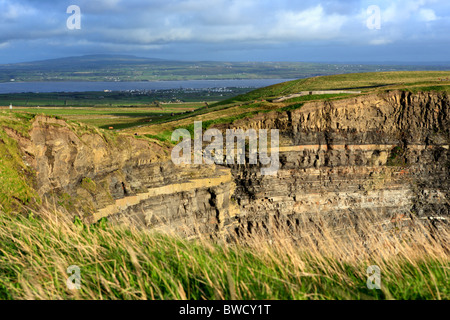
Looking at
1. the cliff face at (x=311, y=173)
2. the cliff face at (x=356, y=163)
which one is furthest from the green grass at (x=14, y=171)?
the cliff face at (x=356, y=163)

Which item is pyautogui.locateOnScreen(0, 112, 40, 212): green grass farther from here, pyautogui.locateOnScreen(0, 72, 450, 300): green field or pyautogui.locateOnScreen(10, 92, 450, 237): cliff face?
pyautogui.locateOnScreen(0, 72, 450, 300): green field

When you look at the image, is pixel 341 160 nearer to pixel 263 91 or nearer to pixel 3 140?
pixel 263 91

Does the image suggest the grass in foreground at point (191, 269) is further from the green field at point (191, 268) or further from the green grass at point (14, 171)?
the green grass at point (14, 171)

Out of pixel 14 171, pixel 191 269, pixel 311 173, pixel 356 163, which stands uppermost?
pixel 191 269

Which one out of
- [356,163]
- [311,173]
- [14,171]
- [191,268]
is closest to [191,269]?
[191,268]

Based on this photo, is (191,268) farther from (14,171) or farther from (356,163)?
(356,163)
